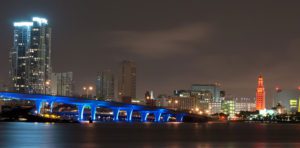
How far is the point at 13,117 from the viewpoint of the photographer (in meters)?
195

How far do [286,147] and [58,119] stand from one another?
→ 5012 inches

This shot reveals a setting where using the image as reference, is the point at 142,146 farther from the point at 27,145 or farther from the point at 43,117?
the point at 43,117

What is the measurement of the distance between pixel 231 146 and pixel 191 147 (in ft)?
18.4

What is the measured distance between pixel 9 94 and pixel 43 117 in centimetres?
1346

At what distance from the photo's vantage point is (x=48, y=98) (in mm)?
195750

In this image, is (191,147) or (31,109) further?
(31,109)

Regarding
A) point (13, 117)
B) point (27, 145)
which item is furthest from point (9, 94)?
point (27, 145)

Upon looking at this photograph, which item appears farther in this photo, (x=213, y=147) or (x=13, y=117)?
(x=13, y=117)

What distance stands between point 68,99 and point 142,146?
5164 inches

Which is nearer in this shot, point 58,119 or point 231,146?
point 231,146

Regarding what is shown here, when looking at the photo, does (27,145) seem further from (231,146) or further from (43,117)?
(43,117)

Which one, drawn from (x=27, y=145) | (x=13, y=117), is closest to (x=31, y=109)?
(x=13, y=117)

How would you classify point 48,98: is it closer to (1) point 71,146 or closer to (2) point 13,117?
(2) point 13,117

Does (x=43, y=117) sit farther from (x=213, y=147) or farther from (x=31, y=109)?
(x=213, y=147)
